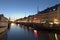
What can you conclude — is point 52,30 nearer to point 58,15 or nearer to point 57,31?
point 57,31

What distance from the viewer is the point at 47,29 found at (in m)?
44.6

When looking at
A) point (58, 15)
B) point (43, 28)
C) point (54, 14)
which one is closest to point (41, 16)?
point (54, 14)

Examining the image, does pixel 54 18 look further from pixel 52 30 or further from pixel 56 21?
pixel 52 30

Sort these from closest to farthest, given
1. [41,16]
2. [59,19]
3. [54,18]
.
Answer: [59,19] < [54,18] < [41,16]

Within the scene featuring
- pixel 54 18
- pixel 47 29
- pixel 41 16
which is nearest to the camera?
pixel 47 29

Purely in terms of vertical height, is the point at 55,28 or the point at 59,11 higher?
the point at 59,11

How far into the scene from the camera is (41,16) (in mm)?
81438

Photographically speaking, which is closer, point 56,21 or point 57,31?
point 57,31

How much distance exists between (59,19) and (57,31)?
18.1 m

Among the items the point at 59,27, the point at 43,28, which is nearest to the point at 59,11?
the point at 43,28

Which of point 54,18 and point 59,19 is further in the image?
point 54,18

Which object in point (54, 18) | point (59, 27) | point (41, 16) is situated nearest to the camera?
point (59, 27)

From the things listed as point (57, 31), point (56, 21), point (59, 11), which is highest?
point (59, 11)

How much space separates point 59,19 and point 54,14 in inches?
280
